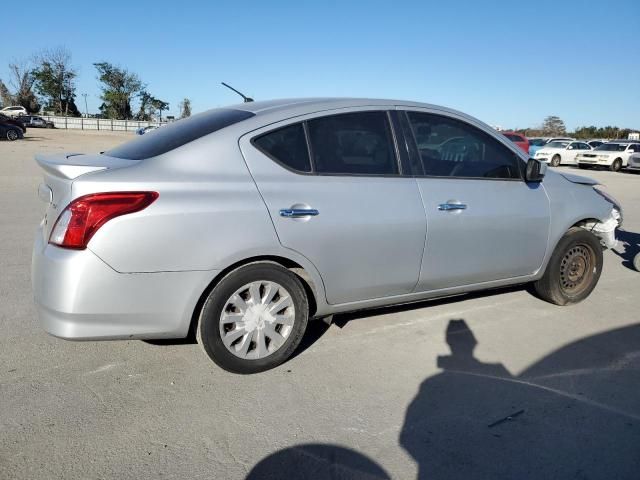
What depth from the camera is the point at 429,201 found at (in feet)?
12.1

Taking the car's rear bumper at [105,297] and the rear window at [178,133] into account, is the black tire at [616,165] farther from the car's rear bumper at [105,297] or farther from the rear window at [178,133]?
the car's rear bumper at [105,297]

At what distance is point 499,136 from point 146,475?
347cm

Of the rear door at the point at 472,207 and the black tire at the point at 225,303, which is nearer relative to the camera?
the black tire at the point at 225,303

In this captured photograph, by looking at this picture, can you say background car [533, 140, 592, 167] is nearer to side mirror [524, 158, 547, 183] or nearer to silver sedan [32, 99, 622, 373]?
side mirror [524, 158, 547, 183]

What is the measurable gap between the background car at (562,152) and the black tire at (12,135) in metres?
29.1

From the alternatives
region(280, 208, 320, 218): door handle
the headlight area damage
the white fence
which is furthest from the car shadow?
the white fence

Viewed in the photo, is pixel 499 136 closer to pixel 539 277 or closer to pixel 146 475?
pixel 539 277

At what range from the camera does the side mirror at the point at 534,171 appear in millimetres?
4133

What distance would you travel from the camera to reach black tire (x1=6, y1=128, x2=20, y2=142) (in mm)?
28053

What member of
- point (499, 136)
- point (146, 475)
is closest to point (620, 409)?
point (499, 136)

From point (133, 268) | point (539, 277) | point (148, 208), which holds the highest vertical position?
point (148, 208)

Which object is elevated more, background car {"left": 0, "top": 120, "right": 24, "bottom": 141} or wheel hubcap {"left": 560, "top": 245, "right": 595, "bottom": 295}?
background car {"left": 0, "top": 120, "right": 24, "bottom": 141}

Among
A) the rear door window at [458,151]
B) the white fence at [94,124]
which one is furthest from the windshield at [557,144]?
the white fence at [94,124]

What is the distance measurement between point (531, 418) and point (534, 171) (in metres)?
2.06
